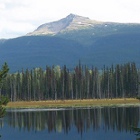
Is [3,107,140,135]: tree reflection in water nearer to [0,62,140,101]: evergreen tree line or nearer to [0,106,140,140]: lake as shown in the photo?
[0,106,140,140]: lake

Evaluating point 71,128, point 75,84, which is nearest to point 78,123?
point 71,128

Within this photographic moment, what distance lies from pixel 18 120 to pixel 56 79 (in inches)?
3670

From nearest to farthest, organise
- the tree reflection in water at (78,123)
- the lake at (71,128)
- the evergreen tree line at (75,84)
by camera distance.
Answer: the lake at (71,128) → the tree reflection in water at (78,123) → the evergreen tree line at (75,84)

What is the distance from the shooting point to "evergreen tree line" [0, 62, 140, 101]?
565ft

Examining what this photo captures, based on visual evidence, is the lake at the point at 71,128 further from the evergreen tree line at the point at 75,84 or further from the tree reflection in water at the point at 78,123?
the evergreen tree line at the point at 75,84

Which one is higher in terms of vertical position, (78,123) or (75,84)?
(75,84)

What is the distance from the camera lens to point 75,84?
17700 centimetres

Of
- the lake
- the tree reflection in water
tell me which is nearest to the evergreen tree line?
the tree reflection in water

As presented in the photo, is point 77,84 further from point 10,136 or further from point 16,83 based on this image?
point 10,136

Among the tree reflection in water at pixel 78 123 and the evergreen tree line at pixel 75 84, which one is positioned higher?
the evergreen tree line at pixel 75 84

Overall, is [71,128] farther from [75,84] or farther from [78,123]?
[75,84]

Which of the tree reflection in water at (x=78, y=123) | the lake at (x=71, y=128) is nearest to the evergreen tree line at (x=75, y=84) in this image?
the tree reflection in water at (x=78, y=123)

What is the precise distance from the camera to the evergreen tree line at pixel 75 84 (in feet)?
565

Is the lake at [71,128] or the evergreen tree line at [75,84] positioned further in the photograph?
the evergreen tree line at [75,84]
